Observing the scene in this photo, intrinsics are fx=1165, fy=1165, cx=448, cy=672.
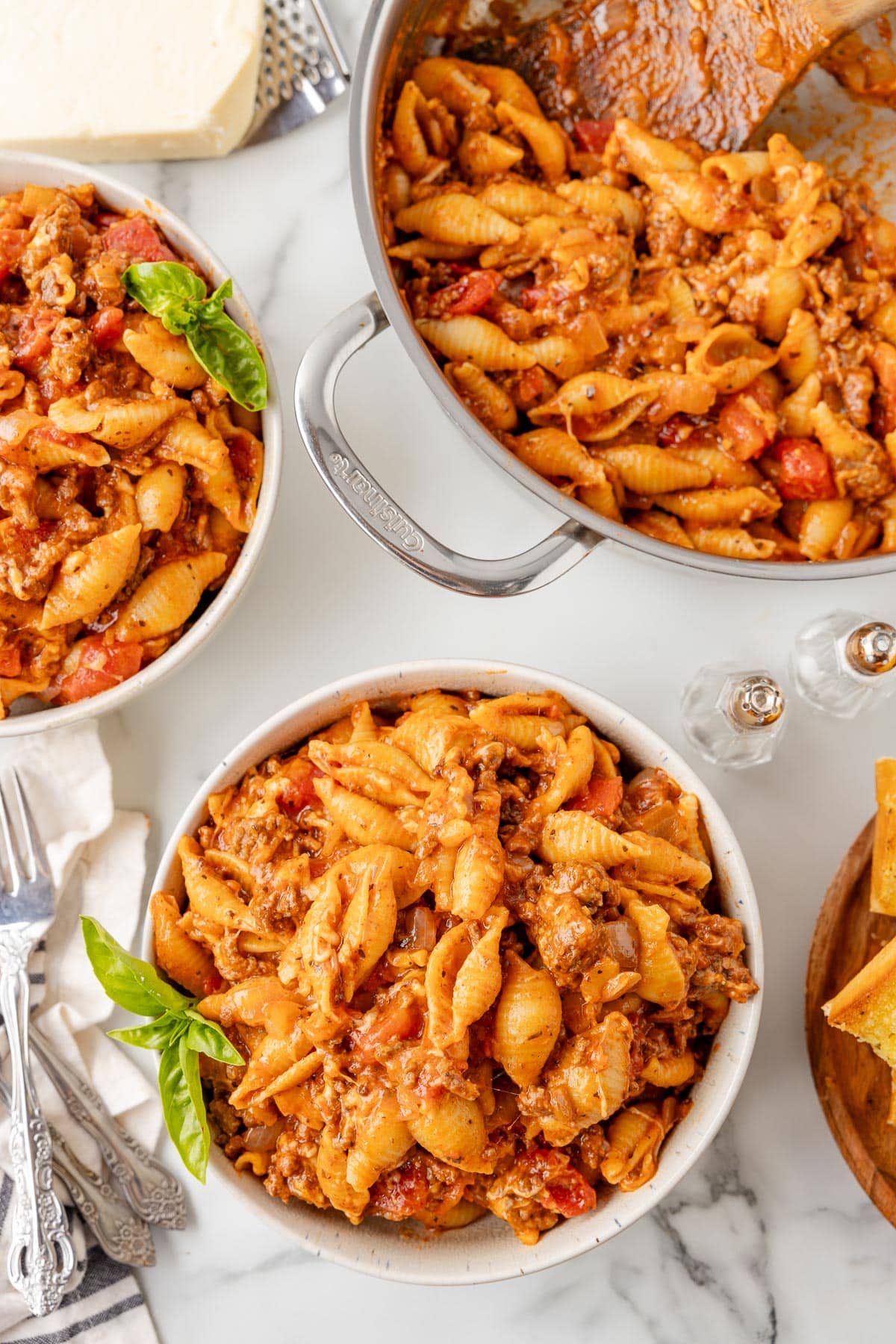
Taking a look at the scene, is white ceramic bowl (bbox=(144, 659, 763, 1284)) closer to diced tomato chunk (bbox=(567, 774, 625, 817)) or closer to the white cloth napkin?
diced tomato chunk (bbox=(567, 774, 625, 817))

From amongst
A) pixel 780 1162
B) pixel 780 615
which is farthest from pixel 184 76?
pixel 780 1162

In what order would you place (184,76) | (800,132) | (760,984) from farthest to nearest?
(800,132)
(184,76)
(760,984)

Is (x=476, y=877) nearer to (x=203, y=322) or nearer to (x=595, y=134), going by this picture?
(x=203, y=322)

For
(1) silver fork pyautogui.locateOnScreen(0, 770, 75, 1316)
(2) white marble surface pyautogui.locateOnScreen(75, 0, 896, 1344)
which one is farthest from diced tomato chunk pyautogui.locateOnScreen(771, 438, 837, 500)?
(1) silver fork pyautogui.locateOnScreen(0, 770, 75, 1316)

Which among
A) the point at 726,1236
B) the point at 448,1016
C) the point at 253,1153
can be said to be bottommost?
the point at 726,1236

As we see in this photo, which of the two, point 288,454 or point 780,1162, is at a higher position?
point 288,454

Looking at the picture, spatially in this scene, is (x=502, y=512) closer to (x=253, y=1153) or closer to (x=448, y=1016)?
(x=448, y=1016)

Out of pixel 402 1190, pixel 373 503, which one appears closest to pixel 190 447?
pixel 373 503
